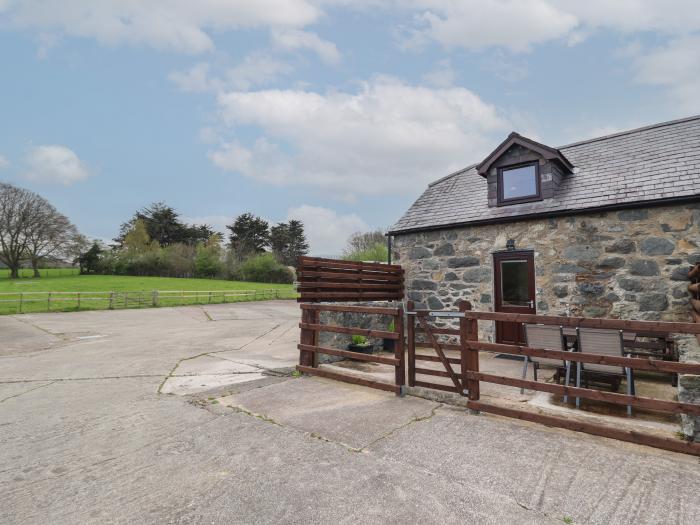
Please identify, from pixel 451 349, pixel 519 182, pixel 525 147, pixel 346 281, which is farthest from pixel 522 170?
pixel 451 349

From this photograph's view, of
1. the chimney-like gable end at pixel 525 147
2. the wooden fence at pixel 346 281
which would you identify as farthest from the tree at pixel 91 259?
the chimney-like gable end at pixel 525 147

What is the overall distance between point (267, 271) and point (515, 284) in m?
35.7

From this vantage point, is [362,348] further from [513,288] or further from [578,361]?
[578,361]

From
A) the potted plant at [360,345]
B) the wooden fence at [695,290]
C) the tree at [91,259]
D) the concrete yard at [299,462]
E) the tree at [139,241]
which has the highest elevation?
the tree at [139,241]

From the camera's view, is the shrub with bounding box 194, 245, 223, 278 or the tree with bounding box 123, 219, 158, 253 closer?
the shrub with bounding box 194, 245, 223, 278

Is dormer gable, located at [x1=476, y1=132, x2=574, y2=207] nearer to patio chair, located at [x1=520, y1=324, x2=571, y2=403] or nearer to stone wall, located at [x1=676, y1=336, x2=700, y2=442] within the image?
patio chair, located at [x1=520, y1=324, x2=571, y2=403]

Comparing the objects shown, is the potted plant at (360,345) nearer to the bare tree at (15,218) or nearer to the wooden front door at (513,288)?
the wooden front door at (513,288)

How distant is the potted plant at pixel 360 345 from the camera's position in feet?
24.0

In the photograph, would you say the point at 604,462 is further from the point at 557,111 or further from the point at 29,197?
the point at 29,197

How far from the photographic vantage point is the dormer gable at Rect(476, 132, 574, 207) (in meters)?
7.81

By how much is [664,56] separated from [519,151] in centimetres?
331

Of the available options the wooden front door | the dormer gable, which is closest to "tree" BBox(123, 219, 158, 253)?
the dormer gable

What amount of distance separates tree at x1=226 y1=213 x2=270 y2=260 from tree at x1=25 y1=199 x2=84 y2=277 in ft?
70.0

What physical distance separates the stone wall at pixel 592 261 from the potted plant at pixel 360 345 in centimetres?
238
